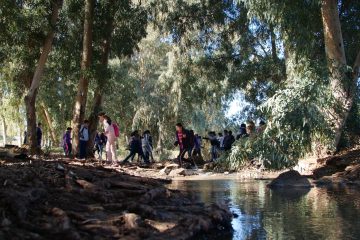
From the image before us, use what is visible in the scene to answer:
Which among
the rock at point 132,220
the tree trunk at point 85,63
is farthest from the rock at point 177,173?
the rock at point 132,220

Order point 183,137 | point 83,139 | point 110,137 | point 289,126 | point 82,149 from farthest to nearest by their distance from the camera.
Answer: point 183,137
point 82,149
point 83,139
point 110,137
point 289,126

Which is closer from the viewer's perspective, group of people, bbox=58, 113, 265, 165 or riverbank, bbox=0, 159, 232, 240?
riverbank, bbox=0, 159, 232, 240

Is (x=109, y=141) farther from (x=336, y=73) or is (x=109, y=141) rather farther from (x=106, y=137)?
(x=336, y=73)

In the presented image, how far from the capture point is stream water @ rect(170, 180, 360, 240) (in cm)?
697

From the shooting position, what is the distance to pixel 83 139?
773 inches

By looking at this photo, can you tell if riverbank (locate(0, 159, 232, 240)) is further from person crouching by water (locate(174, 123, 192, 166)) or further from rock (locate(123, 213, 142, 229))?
person crouching by water (locate(174, 123, 192, 166))

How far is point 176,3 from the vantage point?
1009 inches

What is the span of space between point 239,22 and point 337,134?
1069cm

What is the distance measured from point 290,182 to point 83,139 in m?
9.22

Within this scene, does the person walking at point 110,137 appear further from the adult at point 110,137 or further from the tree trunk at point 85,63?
the tree trunk at point 85,63

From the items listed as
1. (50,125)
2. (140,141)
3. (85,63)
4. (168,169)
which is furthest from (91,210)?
(50,125)

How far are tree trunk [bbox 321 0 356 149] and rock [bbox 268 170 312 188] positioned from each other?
9.58ft

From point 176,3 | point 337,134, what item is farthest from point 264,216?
point 176,3

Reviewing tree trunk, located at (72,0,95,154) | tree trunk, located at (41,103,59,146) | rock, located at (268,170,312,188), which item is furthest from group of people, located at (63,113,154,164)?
tree trunk, located at (41,103,59,146)
